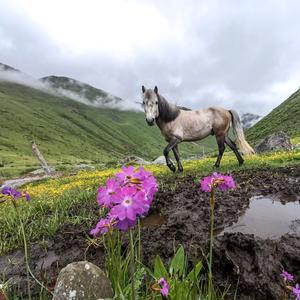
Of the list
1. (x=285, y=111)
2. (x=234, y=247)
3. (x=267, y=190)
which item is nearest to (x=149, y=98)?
(x=267, y=190)

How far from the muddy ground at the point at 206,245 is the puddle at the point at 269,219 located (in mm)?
236

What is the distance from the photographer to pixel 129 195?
2.12 meters

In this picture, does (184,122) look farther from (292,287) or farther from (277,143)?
(277,143)

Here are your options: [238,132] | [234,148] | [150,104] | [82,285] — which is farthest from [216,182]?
[238,132]

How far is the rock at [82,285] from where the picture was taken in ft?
11.2

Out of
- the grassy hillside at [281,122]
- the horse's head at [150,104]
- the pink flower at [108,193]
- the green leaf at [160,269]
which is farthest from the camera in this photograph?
the grassy hillside at [281,122]

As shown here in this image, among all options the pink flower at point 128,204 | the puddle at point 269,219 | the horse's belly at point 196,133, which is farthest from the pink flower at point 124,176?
the horse's belly at point 196,133

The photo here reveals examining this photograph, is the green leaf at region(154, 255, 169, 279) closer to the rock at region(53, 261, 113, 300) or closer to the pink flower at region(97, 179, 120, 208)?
the rock at region(53, 261, 113, 300)

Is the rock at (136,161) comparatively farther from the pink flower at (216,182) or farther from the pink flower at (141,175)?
the pink flower at (141,175)

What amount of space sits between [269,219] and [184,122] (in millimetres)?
9019

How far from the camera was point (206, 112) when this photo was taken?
16281 millimetres

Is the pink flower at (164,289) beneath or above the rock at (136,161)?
above

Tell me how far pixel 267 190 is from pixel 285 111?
12576 cm

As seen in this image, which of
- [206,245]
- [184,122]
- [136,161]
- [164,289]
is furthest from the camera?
[136,161]
